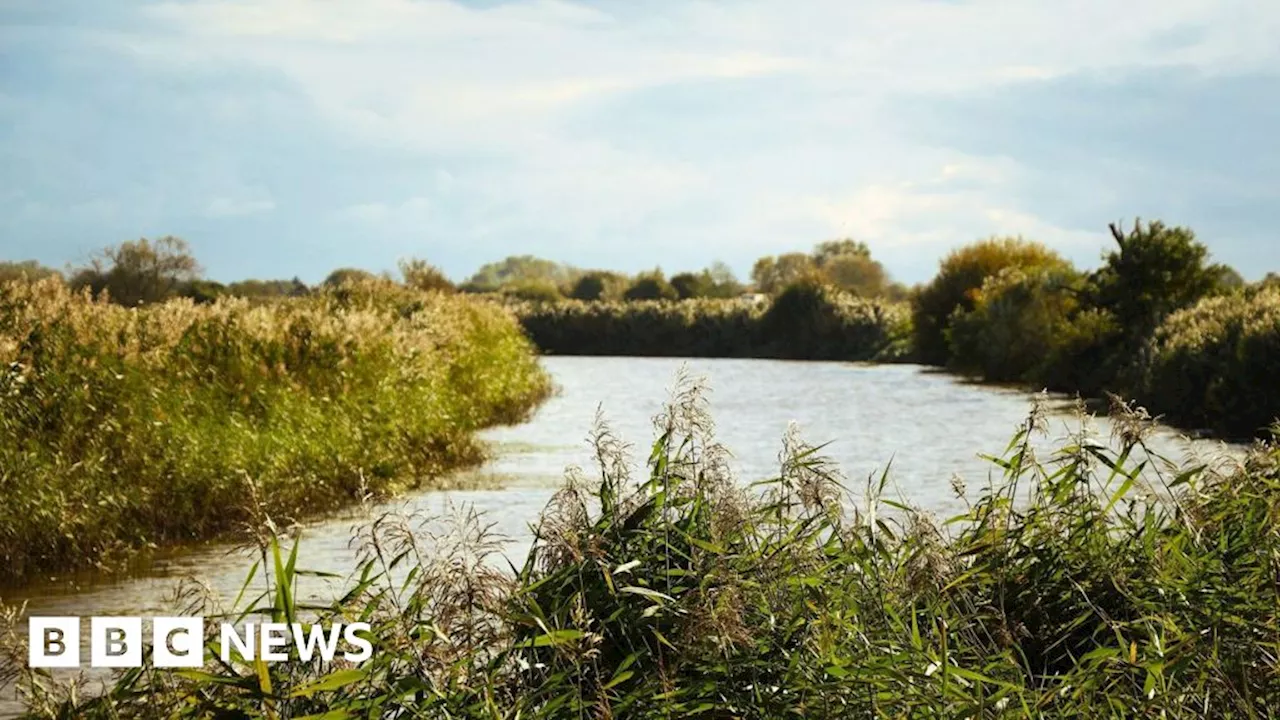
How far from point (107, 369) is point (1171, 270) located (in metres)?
20.3

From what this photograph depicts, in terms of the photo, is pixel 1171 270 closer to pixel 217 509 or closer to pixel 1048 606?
pixel 217 509

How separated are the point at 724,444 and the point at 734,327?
46.7 metres

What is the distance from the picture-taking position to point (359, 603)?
12.5 ft

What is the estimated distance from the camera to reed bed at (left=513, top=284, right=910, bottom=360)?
47.8 metres

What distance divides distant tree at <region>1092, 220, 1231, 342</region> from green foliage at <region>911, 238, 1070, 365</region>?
12.1 metres

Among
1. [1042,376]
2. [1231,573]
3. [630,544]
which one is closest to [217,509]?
[630,544]

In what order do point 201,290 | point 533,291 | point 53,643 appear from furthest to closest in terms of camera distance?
point 533,291 → point 201,290 → point 53,643

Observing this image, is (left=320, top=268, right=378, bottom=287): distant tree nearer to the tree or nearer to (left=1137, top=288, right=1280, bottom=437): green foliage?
(left=1137, top=288, right=1280, bottom=437): green foliage

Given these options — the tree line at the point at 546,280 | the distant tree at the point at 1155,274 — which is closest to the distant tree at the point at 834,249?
the tree line at the point at 546,280

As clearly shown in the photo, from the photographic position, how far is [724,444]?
6523 millimetres

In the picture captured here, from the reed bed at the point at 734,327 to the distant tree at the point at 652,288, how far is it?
424 inches

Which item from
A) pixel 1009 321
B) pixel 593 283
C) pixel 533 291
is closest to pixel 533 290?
pixel 533 291

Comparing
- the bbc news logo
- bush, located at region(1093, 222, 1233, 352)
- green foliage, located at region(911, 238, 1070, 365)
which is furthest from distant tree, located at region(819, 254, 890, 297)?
Result: the bbc news logo

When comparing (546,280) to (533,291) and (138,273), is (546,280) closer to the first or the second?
(533,291)
